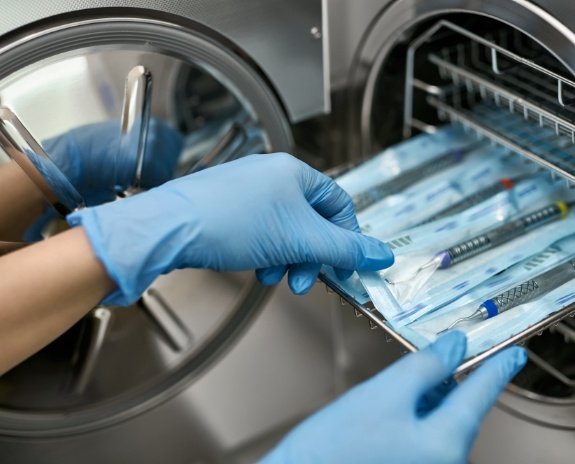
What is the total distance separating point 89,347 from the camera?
1.14 meters

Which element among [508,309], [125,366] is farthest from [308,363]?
[508,309]

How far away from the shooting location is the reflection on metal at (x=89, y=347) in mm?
1126

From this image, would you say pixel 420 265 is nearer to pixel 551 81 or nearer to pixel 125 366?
pixel 551 81

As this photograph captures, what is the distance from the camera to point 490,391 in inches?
27.1

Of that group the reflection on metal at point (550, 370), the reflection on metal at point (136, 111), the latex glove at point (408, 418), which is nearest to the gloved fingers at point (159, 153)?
the reflection on metal at point (136, 111)

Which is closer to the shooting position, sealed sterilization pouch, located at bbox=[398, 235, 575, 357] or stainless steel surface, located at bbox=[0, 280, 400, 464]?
sealed sterilization pouch, located at bbox=[398, 235, 575, 357]

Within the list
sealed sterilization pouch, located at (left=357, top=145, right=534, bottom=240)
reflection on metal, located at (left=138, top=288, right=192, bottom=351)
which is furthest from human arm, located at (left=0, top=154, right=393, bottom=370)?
reflection on metal, located at (left=138, top=288, right=192, bottom=351)

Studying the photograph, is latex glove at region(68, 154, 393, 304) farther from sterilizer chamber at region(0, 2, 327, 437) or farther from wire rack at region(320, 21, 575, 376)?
sterilizer chamber at region(0, 2, 327, 437)

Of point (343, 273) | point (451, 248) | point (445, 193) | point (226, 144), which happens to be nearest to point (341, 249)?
point (343, 273)

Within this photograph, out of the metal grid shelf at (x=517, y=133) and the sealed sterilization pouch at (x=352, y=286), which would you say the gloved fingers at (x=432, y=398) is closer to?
the sealed sterilization pouch at (x=352, y=286)

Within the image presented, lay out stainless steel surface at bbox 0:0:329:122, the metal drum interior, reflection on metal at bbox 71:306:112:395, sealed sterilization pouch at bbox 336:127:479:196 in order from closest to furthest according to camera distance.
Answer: stainless steel surface at bbox 0:0:329:122 → the metal drum interior → sealed sterilization pouch at bbox 336:127:479:196 → reflection on metal at bbox 71:306:112:395

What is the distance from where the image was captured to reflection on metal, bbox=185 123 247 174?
3.59ft

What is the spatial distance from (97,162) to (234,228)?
36 centimetres

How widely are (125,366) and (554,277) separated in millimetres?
753
